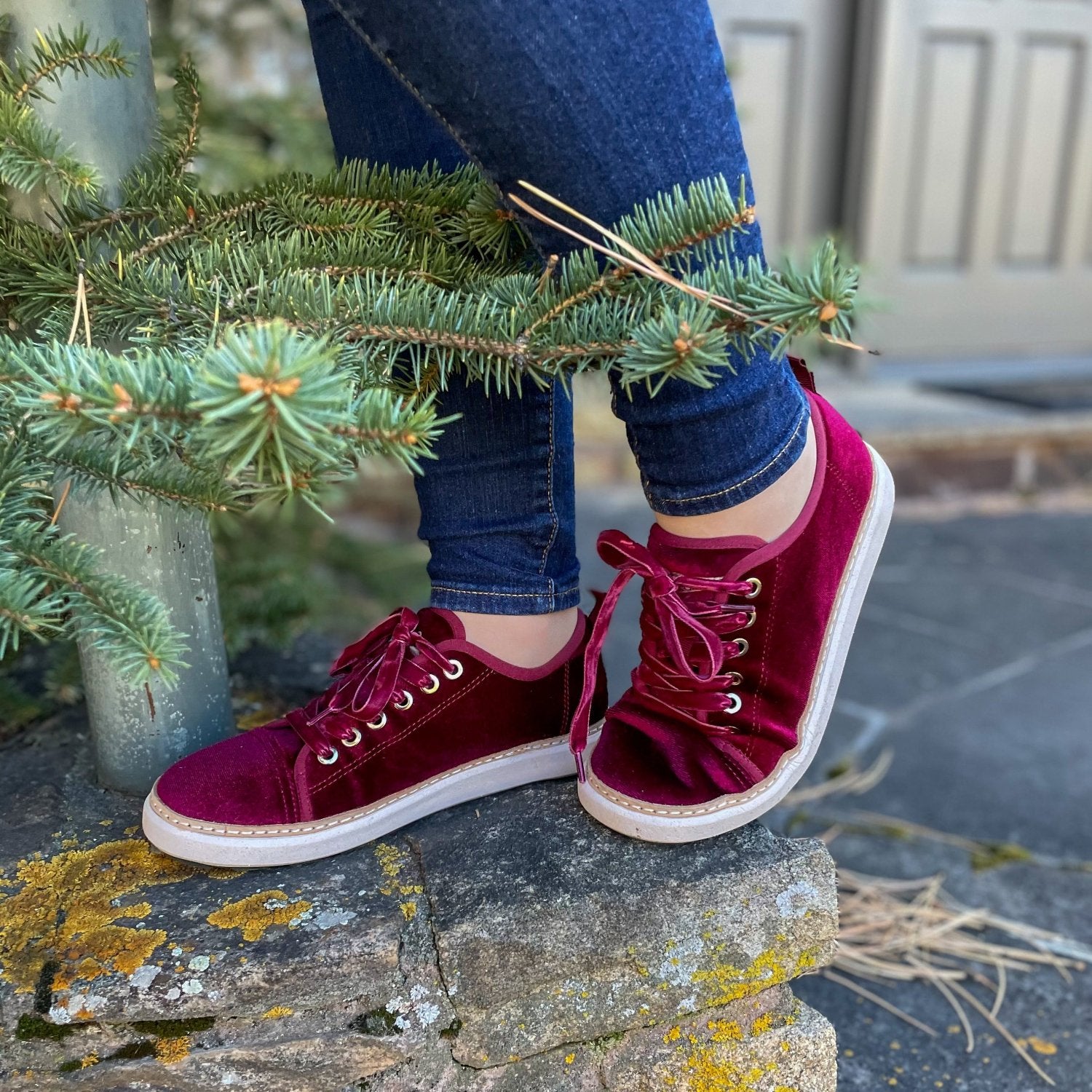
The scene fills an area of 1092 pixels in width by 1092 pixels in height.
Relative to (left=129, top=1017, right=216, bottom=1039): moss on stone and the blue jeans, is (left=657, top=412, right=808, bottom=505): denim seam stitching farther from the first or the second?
(left=129, top=1017, right=216, bottom=1039): moss on stone

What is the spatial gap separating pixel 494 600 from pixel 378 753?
0.18 meters

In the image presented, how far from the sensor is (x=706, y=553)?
85cm

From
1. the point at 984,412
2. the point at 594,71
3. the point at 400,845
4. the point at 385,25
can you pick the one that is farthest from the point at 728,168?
A: the point at 984,412

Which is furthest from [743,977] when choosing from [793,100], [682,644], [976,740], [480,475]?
[793,100]

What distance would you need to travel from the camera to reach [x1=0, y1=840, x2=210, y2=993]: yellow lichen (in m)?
0.75

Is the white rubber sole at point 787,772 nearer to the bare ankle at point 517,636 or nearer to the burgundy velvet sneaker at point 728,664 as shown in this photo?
the burgundy velvet sneaker at point 728,664

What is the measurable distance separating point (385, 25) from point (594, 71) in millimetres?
138

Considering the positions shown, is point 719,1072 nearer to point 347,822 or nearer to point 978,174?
point 347,822

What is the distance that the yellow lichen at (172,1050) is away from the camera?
0.73m

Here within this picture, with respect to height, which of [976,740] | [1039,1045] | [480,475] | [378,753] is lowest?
[976,740]

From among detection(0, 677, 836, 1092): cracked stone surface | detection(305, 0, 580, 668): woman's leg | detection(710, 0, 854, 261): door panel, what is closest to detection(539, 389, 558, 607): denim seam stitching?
detection(305, 0, 580, 668): woman's leg

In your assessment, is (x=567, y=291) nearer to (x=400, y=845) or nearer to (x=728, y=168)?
(x=728, y=168)

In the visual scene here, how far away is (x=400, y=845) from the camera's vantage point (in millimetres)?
891

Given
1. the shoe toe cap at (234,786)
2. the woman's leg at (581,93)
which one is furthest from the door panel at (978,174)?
the shoe toe cap at (234,786)
